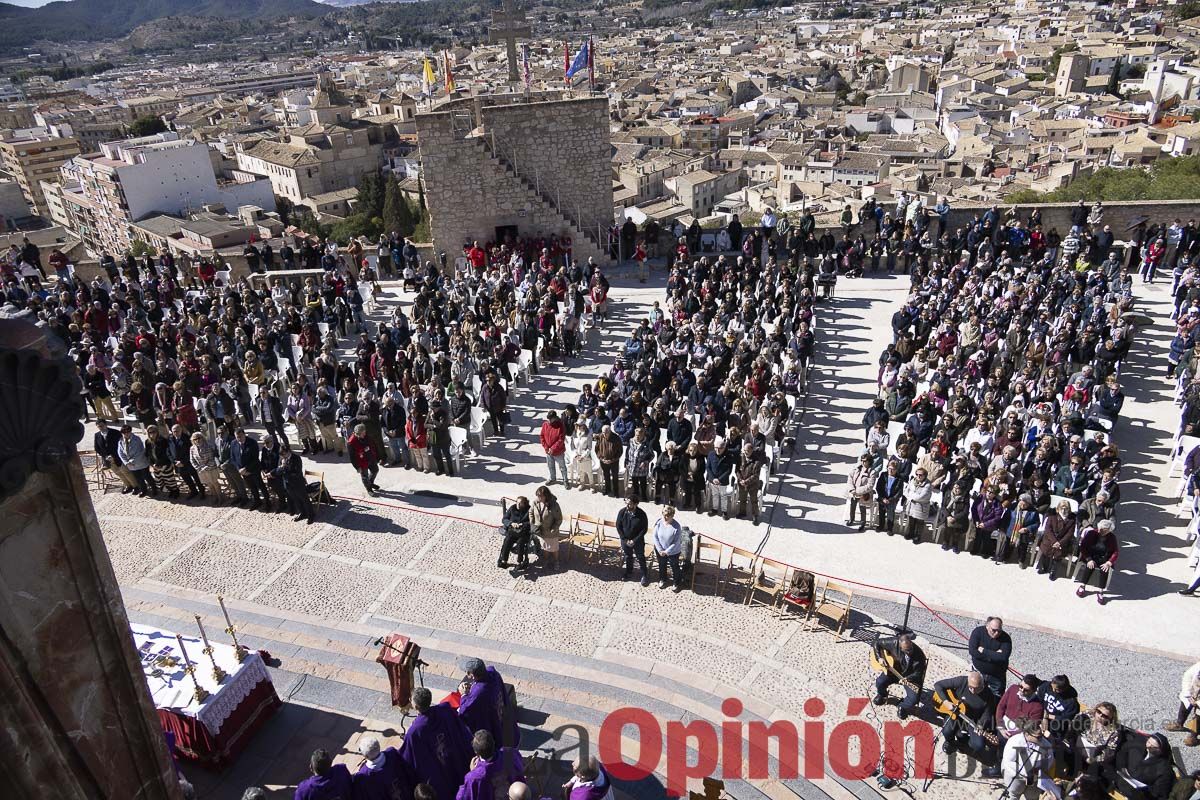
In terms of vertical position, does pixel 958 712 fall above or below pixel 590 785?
below

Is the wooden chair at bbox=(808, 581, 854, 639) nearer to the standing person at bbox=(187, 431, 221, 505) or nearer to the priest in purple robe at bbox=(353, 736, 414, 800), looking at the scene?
the priest in purple robe at bbox=(353, 736, 414, 800)

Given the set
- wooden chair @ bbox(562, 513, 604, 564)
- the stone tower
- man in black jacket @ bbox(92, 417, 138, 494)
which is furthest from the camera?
the stone tower

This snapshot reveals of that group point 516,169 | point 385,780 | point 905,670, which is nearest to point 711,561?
point 905,670

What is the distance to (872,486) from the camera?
941 cm

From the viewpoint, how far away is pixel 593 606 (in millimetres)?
8570

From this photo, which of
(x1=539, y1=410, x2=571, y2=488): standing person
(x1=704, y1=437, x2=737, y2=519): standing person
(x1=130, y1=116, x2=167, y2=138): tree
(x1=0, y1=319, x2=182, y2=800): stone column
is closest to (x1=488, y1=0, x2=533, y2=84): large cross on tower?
(x1=539, y1=410, x2=571, y2=488): standing person

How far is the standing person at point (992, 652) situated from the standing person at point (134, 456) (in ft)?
33.5

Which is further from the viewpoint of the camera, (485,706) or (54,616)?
(485,706)

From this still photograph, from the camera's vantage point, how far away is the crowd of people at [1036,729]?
576cm

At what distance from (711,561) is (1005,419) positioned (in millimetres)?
4029

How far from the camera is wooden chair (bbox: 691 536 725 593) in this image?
8.68 metres

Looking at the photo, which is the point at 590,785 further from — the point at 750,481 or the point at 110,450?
the point at 110,450

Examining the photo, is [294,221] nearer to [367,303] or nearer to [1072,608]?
[367,303]

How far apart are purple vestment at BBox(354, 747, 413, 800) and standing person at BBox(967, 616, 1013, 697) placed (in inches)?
181
